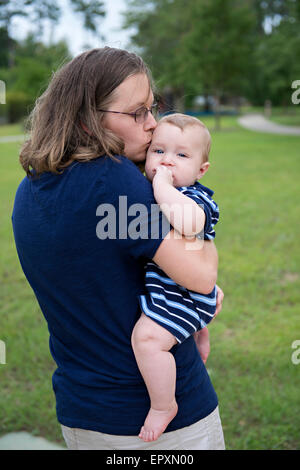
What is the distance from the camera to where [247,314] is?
4621 millimetres

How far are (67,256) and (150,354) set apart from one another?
0.39m

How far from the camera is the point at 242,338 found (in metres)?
4.20

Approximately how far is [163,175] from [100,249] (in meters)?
0.33

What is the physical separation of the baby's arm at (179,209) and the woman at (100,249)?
32mm

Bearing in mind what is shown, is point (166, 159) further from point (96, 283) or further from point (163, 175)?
point (96, 283)

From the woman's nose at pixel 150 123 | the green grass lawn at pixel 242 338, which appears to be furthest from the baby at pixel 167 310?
the green grass lawn at pixel 242 338

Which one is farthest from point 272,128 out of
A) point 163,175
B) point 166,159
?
point 163,175

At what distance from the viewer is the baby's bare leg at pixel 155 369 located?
1.46 metres

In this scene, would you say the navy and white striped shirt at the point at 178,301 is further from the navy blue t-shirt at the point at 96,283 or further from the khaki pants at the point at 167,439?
the khaki pants at the point at 167,439

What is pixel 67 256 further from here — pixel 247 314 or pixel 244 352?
pixel 247 314

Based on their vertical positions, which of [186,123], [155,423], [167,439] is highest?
[186,123]

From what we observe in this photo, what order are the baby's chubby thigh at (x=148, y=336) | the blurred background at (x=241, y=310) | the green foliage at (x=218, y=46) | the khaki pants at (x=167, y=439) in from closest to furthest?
the baby's chubby thigh at (x=148, y=336) → the khaki pants at (x=167, y=439) → the blurred background at (x=241, y=310) → the green foliage at (x=218, y=46)

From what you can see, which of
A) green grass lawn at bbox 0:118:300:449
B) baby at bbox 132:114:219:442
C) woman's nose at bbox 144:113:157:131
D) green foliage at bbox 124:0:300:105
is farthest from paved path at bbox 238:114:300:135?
baby at bbox 132:114:219:442

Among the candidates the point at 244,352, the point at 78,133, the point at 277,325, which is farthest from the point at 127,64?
the point at 277,325
